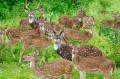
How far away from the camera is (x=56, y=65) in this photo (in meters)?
6.96

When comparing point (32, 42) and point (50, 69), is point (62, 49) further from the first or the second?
point (50, 69)

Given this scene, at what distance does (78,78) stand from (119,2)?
1028 cm

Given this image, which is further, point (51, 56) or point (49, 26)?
point (49, 26)

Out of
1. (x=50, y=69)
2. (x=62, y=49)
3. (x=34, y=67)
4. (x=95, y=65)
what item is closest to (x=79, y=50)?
(x=62, y=49)

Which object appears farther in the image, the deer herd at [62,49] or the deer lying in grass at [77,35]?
the deer lying in grass at [77,35]

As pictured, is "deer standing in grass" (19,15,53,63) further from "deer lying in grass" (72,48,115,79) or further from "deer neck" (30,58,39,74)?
"deer neck" (30,58,39,74)

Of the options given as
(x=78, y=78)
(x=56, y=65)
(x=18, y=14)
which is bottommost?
(x=78, y=78)

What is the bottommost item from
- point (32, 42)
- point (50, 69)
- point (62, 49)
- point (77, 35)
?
point (50, 69)

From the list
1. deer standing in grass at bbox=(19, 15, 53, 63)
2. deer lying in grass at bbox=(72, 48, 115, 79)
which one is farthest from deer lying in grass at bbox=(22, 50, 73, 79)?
deer standing in grass at bbox=(19, 15, 53, 63)

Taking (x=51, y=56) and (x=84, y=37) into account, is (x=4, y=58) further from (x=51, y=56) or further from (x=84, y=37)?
(x=84, y=37)

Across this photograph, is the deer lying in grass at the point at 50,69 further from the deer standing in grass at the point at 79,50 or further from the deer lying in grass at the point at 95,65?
the deer standing in grass at the point at 79,50

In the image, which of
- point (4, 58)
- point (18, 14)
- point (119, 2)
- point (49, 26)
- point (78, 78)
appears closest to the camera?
point (78, 78)

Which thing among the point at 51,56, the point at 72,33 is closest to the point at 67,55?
the point at 51,56

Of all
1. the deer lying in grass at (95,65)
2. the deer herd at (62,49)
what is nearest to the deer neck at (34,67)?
the deer herd at (62,49)
